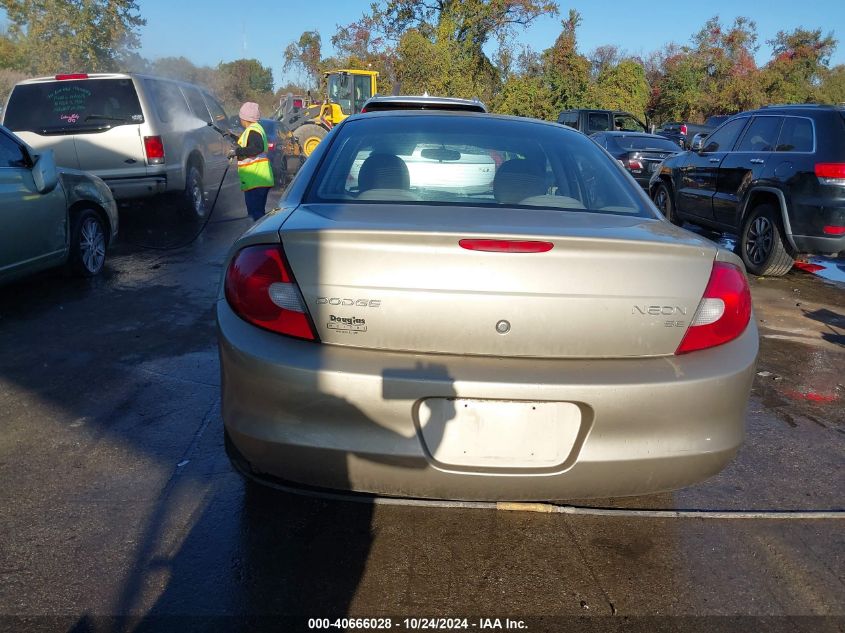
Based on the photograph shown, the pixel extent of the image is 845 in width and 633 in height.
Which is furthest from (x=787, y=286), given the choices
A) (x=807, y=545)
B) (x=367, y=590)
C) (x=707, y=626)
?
(x=367, y=590)

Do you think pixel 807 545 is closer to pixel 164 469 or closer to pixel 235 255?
pixel 235 255

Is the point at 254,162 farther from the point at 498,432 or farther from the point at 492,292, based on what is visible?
the point at 498,432

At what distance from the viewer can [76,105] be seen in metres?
8.81

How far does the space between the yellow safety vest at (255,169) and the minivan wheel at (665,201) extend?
5516mm

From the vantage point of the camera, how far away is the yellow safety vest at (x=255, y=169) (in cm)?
788

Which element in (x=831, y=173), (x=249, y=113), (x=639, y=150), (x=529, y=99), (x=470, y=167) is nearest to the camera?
(x=470, y=167)

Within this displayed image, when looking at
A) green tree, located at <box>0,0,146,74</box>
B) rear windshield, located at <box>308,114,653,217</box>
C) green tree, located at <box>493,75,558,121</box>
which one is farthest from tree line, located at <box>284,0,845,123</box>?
rear windshield, located at <box>308,114,653,217</box>

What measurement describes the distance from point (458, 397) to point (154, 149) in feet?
26.0

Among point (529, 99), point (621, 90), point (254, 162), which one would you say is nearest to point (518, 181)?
point (254, 162)

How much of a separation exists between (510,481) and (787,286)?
6.30 meters

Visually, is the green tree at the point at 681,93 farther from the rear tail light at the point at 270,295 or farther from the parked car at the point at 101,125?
the rear tail light at the point at 270,295

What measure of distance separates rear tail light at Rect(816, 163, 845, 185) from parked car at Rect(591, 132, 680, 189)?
266 inches

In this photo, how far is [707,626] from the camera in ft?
7.46

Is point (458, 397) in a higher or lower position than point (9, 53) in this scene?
lower
